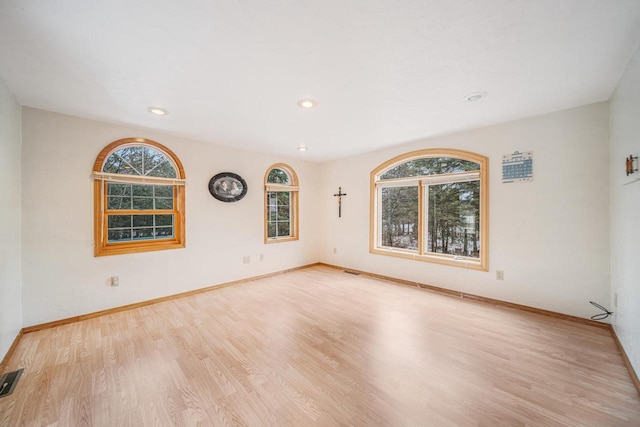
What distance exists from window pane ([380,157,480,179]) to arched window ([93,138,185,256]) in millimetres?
3647

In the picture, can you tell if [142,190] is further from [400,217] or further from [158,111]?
[400,217]

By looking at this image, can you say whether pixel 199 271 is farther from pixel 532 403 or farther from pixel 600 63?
pixel 600 63

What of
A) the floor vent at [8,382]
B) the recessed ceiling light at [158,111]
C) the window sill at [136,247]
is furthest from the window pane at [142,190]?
the floor vent at [8,382]

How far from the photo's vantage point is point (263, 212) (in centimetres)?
472

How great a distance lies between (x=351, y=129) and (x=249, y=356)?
2.99 meters

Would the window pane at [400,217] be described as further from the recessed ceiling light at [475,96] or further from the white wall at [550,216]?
the recessed ceiling light at [475,96]

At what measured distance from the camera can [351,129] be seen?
11.3ft

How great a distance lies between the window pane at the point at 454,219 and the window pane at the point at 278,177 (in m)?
2.87

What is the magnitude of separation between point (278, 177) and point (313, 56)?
11.3 feet

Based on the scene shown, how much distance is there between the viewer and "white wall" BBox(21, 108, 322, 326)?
269cm

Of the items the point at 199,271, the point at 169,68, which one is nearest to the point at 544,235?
the point at 169,68

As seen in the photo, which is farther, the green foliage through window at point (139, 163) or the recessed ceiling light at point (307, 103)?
the green foliage through window at point (139, 163)

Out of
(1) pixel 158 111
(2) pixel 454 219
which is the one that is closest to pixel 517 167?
(2) pixel 454 219

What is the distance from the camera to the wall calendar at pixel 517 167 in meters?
3.07
